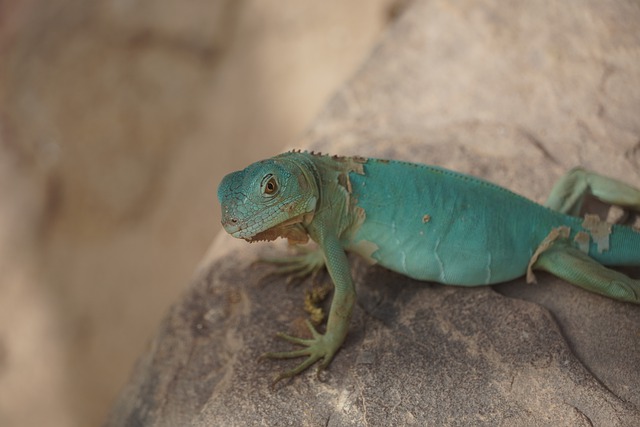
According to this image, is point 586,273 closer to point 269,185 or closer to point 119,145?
point 269,185

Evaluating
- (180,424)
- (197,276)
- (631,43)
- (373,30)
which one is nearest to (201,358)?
(180,424)

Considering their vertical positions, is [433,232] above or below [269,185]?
below

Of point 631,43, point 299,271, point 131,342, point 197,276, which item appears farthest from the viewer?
point 131,342

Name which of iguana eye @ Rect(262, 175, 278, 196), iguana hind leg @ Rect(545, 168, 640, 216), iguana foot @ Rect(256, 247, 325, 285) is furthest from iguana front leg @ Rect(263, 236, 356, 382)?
iguana hind leg @ Rect(545, 168, 640, 216)

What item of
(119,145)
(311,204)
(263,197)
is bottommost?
(119,145)

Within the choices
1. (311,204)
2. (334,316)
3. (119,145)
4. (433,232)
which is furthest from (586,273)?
(119,145)

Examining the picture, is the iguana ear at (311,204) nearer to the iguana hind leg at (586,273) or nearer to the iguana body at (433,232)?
the iguana body at (433,232)

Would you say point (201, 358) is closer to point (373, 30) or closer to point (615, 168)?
point (615, 168)
